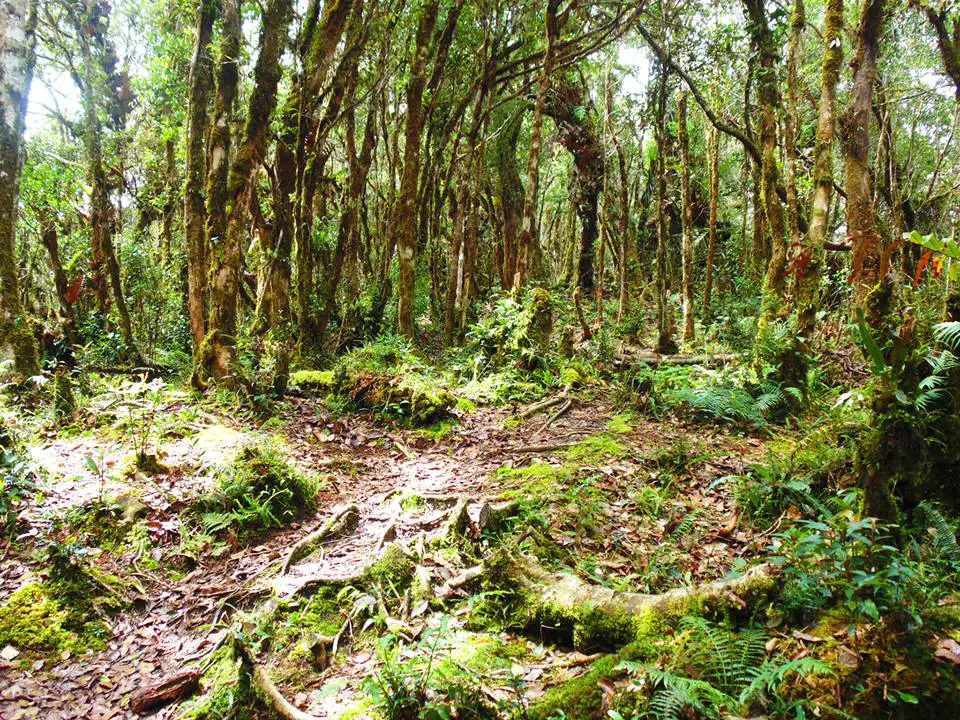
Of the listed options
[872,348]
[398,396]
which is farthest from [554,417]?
[872,348]

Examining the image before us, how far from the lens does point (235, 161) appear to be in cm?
838

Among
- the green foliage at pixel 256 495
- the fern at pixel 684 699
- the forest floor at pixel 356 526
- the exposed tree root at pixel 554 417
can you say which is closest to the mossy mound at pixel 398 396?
the forest floor at pixel 356 526

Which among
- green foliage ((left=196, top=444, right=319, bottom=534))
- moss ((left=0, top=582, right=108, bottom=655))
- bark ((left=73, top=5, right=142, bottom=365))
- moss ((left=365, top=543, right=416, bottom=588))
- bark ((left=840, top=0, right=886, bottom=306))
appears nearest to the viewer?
moss ((left=0, top=582, right=108, bottom=655))

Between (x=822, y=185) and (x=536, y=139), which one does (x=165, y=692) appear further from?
(x=536, y=139)

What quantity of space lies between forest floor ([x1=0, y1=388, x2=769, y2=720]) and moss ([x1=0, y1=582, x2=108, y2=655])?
0.27 feet

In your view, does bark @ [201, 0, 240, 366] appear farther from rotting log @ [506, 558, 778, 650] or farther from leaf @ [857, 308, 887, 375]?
leaf @ [857, 308, 887, 375]

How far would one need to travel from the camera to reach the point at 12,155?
6805 mm

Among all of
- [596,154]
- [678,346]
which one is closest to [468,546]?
[678,346]

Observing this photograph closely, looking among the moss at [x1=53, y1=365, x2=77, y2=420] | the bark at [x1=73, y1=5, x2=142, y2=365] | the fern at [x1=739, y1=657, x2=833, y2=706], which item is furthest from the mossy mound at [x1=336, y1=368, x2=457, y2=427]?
the fern at [x1=739, y1=657, x2=833, y2=706]

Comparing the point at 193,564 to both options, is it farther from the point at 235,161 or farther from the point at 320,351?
the point at 320,351

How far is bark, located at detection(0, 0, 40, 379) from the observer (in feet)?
21.4

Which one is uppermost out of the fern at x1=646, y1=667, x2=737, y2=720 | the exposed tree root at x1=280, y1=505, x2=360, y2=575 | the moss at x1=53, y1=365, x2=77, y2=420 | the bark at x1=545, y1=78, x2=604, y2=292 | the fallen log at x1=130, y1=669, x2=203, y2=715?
the bark at x1=545, y1=78, x2=604, y2=292

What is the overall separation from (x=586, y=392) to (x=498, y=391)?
1.47 meters

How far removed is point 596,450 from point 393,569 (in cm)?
295
